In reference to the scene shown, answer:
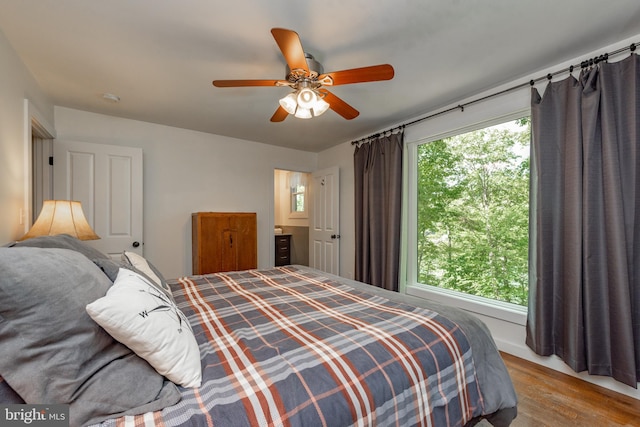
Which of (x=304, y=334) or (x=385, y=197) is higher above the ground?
(x=385, y=197)

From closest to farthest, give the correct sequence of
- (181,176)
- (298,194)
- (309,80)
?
(309,80) < (181,176) < (298,194)

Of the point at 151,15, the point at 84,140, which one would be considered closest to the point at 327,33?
the point at 151,15

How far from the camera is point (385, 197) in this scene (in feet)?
11.5

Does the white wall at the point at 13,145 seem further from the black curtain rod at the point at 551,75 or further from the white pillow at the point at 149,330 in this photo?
the black curtain rod at the point at 551,75

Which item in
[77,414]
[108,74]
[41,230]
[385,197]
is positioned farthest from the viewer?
[385,197]

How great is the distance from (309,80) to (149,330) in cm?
165

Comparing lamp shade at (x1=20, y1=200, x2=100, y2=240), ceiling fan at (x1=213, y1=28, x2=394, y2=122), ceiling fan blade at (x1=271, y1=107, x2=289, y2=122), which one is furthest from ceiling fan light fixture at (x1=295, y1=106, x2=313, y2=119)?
lamp shade at (x1=20, y1=200, x2=100, y2=240)

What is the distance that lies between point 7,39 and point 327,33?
2143mm

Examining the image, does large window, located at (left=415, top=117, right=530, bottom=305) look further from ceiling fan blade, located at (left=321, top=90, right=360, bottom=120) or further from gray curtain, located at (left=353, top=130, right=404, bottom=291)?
ceiling fan blade, located at (left=321, top=90, right=360, bottom=120)

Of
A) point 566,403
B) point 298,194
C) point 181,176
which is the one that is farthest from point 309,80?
point 298,194

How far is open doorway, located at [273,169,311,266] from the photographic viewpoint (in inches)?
216

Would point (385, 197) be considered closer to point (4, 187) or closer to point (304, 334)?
point (304, 334)

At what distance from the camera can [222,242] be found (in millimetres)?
3523

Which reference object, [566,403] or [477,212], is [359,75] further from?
[566,403]
